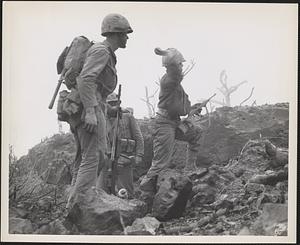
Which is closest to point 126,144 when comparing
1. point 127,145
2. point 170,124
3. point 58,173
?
point 127,145

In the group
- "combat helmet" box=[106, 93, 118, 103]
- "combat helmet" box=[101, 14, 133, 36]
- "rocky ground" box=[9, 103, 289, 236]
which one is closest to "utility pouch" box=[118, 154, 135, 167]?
"rocky ground" box=[9, 103, 289, 236]

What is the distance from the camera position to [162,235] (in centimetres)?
880

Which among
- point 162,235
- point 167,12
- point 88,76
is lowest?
point 162,235

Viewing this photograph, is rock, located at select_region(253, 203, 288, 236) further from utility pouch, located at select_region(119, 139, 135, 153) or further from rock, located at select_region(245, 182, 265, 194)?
utility pouch, located at select_region(119, 139, 135, 153)

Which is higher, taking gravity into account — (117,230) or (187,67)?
(187,67)

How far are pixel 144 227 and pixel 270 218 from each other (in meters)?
1.09

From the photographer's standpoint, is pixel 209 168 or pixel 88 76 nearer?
pixel 88 76

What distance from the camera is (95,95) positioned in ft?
28.5

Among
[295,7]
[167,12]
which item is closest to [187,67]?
[167,12]

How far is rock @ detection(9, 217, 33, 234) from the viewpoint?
28.9 feet

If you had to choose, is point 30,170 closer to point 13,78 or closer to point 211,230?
point 13,78

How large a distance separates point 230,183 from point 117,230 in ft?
3.78

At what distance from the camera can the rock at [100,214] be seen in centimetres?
862

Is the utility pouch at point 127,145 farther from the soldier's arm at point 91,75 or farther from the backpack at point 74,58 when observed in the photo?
the backpack at point 74,58
